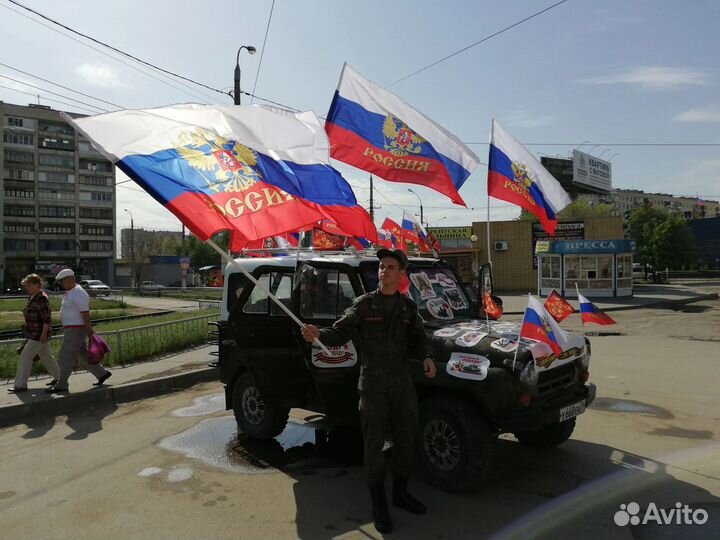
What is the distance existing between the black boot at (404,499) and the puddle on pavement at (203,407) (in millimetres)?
3923

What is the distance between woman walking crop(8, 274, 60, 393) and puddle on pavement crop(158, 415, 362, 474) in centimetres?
294

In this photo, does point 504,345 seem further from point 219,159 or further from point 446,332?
point 219,159

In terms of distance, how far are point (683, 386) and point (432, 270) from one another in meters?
5.35

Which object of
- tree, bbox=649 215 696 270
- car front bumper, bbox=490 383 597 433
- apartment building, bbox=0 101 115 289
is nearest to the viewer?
car front bumper, bbox=490 383 597 433

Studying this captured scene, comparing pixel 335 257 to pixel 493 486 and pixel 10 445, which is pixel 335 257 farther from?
pixel 10 445

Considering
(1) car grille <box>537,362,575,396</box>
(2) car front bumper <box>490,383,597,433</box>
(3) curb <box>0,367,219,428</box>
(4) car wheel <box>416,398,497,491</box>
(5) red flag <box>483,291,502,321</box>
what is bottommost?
(3) curb <box>0,367,219,428</box>

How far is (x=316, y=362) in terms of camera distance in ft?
16.4

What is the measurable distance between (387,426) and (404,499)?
581 millimetres

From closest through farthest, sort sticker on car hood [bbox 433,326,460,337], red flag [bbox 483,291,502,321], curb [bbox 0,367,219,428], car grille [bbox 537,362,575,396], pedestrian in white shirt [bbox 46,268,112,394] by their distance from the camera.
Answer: car grille [bbox 537,362,575,396], sticker on car hood [bbox 433,326,460,337], red flag [bbox 483,291,502,321], curb [bbox 0,367,219,428], pedestrian in white shirt [bbox 46,268,112,394]

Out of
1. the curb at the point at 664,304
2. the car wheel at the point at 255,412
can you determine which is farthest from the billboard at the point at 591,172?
the car wheel at the point at 255,412

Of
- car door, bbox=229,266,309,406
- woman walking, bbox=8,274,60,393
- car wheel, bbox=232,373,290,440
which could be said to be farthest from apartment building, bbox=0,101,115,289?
car door, bbox=229,266,309,406

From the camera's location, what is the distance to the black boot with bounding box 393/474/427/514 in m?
4.05

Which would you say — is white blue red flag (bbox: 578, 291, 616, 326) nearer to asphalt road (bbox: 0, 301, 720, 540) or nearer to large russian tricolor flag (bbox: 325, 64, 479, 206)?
asphalt road (bbox: 0, 301, 720, 540)

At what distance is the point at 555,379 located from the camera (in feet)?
15.2
